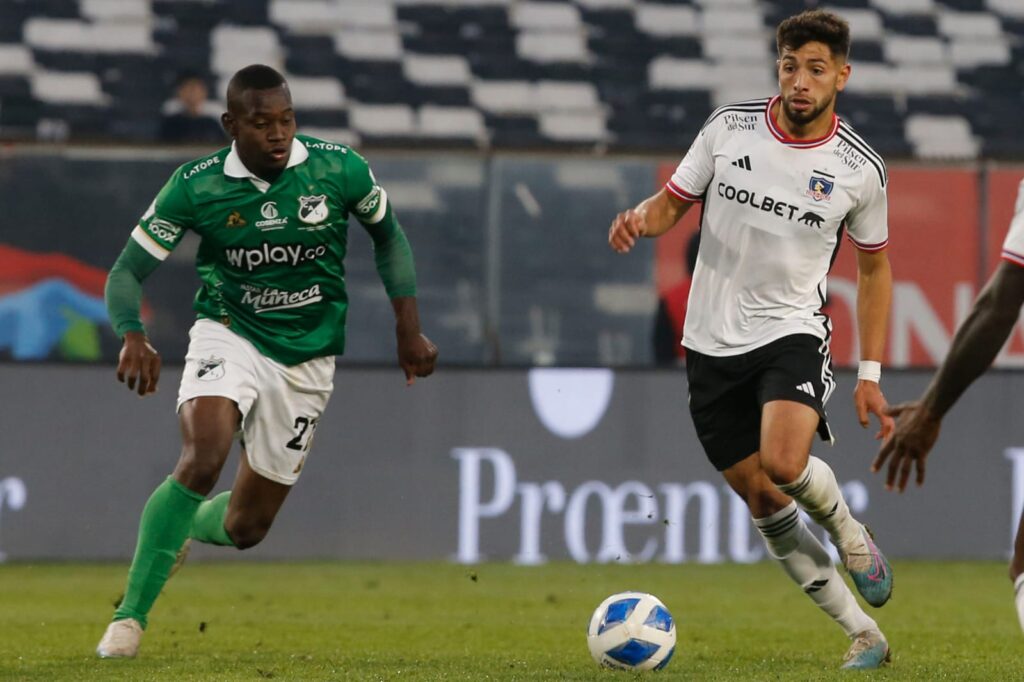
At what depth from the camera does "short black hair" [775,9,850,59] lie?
5.77m

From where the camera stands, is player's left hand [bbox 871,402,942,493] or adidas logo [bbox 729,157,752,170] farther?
adidas logo [bbox 729,157,752,170]

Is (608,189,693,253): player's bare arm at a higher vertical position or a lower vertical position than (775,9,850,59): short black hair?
lower

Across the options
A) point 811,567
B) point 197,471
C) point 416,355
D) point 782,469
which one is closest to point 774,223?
point 782,469

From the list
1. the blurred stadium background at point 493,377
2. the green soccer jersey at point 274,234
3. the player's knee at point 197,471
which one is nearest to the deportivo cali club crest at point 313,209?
the green soccer jersey at point 274,234

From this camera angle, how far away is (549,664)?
19.8 feet

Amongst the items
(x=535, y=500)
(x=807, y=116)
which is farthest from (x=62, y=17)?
(x=807, y=116)

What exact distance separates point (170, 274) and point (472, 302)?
6.18 feet

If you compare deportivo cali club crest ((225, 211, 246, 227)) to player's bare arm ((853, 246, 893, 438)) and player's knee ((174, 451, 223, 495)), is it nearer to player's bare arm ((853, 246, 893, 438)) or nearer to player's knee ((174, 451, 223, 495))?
player's knee ((174, 451, 223, 495))

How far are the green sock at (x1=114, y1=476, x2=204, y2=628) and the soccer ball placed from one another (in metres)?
1.48

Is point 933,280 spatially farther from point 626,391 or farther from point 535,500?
point 535,500

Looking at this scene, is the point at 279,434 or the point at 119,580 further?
the point at 119,580

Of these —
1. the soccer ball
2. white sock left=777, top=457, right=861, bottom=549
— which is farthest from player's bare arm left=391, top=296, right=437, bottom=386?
white sock left=777, top=457, right=861, bottom=549

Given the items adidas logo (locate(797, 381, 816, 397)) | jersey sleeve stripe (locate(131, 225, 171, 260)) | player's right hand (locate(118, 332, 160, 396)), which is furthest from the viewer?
jersey sleeve stripe (locate(131, 225, 171, 260))

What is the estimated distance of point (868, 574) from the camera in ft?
18.9
